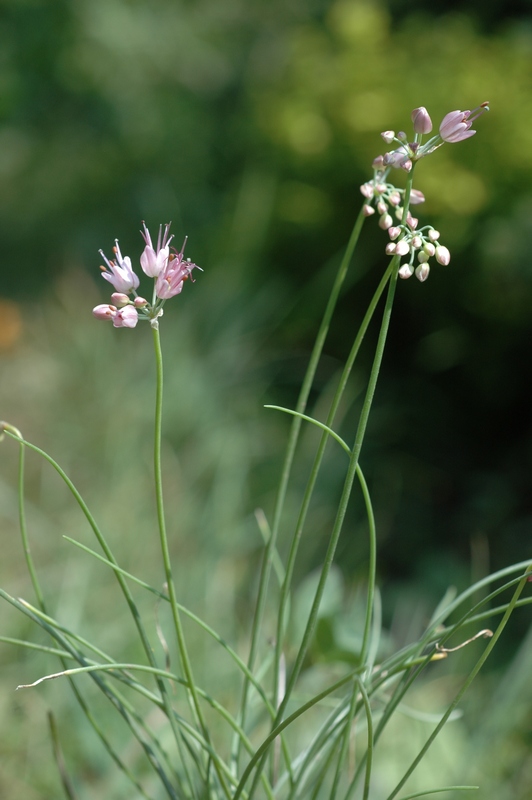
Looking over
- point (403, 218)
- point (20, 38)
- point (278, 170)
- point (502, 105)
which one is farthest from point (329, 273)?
point (403, 218)

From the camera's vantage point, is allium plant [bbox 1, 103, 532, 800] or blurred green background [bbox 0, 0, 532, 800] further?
blurred green background [bbox 0, 0, 532, 800]

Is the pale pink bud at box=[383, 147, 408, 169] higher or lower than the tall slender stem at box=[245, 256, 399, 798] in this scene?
higher

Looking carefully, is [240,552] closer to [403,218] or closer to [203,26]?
[403,218]

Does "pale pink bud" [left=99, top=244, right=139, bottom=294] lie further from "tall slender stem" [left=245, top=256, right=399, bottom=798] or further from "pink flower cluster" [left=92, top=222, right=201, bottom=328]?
"tall slender stem" [left=245, top=256, right=399, bottom=798]

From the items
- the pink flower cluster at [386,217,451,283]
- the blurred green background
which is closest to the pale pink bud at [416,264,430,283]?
the pink flower cluster at [386,217,451,283]

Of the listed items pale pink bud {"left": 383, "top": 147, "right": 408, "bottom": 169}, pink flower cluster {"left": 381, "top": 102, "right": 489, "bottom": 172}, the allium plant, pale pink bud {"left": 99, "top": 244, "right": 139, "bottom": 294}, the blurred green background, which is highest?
the blurred green background

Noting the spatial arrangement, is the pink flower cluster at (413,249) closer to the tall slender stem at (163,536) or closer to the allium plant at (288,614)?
the allium plant at (288,614)

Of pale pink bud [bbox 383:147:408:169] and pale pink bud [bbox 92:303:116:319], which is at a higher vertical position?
pale pink bud [bbox 383:147:408:169]

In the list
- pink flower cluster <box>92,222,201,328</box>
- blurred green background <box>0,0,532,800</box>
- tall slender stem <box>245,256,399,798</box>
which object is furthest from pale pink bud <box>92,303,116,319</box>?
blurred green background <box>0,0,532,800</box>

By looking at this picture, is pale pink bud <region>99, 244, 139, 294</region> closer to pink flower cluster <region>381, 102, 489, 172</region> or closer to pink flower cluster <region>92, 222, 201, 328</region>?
pink flower cluster <region>92, 222, 201, 328</region>
